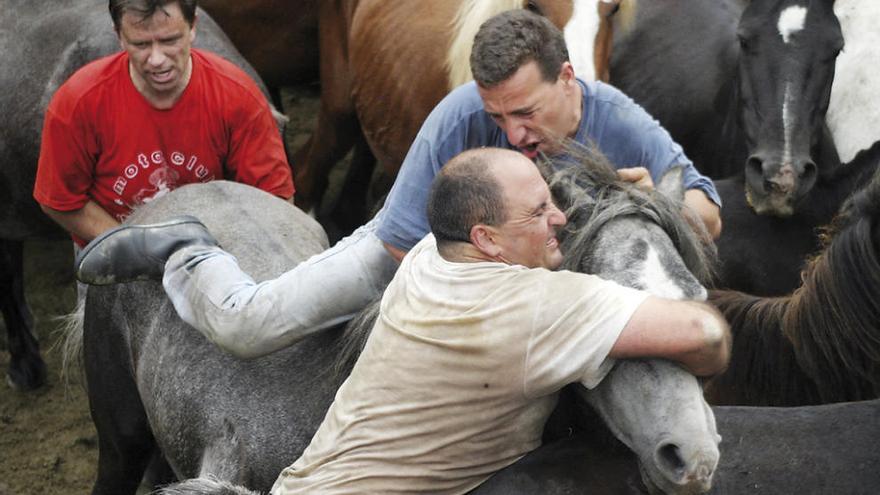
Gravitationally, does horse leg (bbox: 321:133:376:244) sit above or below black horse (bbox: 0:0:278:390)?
below

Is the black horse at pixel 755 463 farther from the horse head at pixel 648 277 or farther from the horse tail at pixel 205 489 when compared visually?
the horse tail at pixel 205 489

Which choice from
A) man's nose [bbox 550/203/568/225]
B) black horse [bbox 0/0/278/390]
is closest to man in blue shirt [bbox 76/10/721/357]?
man's nose [bbox 550/203/568/225]

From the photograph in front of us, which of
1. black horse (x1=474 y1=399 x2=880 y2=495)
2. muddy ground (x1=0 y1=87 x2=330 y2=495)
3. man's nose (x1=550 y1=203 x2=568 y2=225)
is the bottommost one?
muddy ground (x1=0 y1=87 x2=330 y2=495)

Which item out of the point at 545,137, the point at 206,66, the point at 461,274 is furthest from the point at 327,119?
the point at 461,274

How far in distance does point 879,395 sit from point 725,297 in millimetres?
534

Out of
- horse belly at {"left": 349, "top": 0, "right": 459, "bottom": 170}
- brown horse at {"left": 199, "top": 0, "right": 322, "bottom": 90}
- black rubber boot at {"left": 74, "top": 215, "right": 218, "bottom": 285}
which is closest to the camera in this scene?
black rubber boot at {"left": 74, "top": 215, "right": 218, "bottom": 285}

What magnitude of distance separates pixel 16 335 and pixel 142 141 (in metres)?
2.14

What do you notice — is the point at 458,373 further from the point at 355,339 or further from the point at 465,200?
the point at 355,339

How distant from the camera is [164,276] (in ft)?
12.0

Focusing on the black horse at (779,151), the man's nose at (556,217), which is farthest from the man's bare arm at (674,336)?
the black horse at (779,151)

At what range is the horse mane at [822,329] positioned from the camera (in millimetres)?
3096

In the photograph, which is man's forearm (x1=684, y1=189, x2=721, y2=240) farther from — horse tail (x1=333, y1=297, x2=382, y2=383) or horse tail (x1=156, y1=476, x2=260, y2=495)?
horse tail (x1=156, y1=476, x2=260, y2=495)

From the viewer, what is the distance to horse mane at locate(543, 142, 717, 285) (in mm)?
2658

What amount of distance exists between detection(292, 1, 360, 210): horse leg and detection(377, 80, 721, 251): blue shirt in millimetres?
3277
